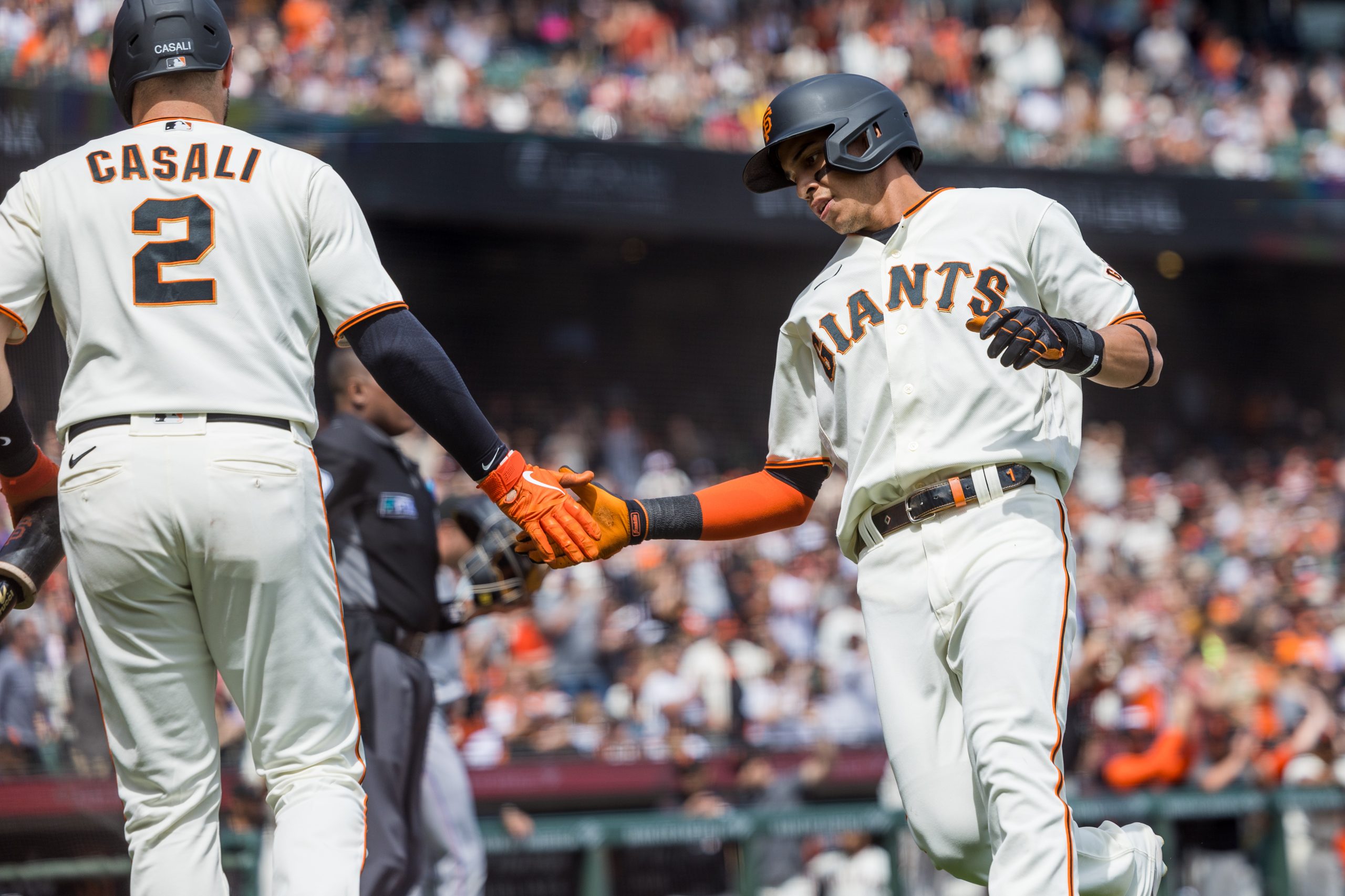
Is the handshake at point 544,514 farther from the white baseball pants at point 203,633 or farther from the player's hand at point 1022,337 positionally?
the player's hand at point 1022,337

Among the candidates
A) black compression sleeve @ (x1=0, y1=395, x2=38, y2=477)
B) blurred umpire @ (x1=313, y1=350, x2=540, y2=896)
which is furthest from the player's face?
black compression sleeve @ (x1=0, y1=395, x2=38, y2=477)

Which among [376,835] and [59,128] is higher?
[59,128]

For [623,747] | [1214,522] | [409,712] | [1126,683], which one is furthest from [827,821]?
[1214,522]

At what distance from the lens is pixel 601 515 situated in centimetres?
330

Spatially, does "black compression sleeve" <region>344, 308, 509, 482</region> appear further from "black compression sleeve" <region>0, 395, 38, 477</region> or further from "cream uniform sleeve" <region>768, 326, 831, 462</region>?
"cream uniform sleeve" <region>768, 326, 831, 462</region>

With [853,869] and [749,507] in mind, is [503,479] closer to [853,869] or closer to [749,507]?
[749,507]

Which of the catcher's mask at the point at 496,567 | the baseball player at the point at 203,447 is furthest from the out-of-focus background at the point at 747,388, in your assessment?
the baseball player at the point at 203,447

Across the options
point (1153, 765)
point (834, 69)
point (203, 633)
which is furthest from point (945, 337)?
point (834, 69)

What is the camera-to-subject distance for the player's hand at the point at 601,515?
3201mm

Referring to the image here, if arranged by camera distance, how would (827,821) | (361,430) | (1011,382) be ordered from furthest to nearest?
(827,821) < (361,430) < (1011,382)

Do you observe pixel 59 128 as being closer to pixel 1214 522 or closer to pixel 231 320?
pixel 231 320

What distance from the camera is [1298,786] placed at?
791 centimetres

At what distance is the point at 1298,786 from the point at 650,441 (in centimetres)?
688

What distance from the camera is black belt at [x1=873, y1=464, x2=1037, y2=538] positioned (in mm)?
3045
